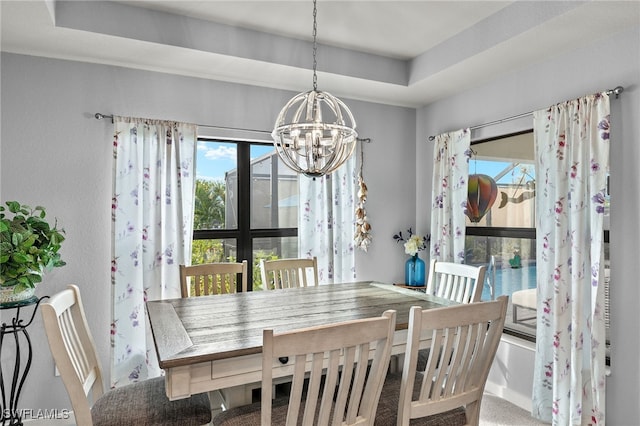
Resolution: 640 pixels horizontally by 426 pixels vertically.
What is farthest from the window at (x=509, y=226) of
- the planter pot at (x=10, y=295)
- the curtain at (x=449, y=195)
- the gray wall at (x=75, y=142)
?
the planter pot at (x=10, y=295)

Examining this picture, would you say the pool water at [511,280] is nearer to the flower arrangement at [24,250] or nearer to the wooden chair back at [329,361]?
the wooden chair back at [329,361]

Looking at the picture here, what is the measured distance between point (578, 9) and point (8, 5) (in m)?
2.80

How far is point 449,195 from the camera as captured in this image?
339 centimetres

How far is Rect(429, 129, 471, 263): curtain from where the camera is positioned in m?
3.24

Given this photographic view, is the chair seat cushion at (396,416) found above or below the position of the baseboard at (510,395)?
above

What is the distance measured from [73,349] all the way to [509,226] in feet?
9.22

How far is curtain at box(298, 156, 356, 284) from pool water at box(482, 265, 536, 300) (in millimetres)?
1091

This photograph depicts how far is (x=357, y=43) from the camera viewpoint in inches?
116

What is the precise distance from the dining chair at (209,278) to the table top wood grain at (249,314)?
30 cm

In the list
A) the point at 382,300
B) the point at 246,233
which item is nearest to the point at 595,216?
the point at 382,300

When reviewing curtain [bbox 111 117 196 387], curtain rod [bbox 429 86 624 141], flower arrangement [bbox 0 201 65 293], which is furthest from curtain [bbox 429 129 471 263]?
flower arrangement [bbox 0 201 65 293]

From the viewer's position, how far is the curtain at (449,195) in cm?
324

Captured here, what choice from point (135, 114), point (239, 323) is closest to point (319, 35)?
point (135, 114)

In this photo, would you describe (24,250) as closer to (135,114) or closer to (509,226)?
(135,114)
